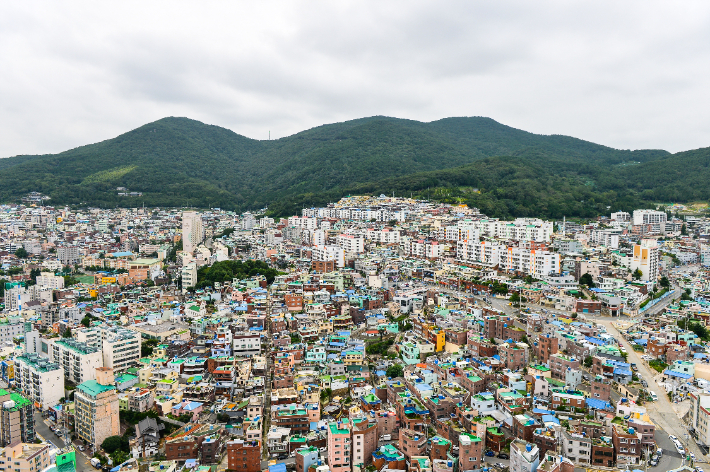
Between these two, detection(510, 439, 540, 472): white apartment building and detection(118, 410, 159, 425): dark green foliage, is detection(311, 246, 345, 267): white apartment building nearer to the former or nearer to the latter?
detection(118, 410, 159, 425): dark green foliage

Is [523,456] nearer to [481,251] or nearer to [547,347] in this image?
[547,347]

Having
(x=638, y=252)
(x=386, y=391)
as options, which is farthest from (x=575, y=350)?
(x=638, y=252)

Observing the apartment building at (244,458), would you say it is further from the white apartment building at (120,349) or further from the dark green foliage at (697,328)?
the dark green foliage at (697,328)

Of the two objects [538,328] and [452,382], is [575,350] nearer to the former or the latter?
[538,328]

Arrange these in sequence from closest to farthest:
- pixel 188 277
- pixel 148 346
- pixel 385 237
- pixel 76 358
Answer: pixel 76 358, pixel 148 346, pixel 188 277, pixel 385 237

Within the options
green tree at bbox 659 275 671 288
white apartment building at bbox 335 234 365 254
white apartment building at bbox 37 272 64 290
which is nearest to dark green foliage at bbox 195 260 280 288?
white apartment building at bbox 335 234 365 254

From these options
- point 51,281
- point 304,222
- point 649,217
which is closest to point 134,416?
point 51,281
